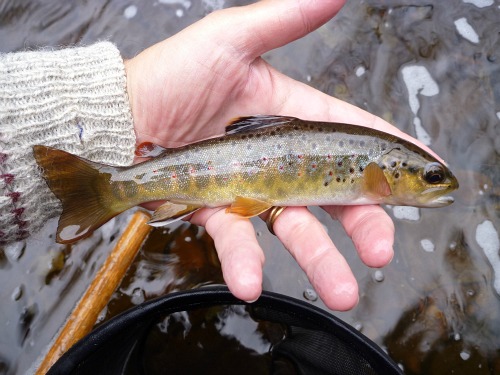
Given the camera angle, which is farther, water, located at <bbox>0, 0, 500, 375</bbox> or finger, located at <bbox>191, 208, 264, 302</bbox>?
water, located at <bbox>0, 0, 500, 375</bbox>

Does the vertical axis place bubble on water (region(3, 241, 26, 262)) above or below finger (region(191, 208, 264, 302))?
below

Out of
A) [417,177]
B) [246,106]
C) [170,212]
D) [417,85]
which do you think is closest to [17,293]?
[170,212]

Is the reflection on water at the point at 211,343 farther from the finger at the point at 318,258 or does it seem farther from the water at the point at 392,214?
the finger at the point at 318,258

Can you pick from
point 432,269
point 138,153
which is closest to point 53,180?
point 138,153

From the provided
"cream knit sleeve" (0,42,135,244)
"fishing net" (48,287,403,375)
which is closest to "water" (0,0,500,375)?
"fishing net" (48,287,403,375)

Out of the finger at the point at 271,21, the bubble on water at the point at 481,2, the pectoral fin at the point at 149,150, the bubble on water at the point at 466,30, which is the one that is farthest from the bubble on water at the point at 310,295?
the bubble on water at the point at 481,2

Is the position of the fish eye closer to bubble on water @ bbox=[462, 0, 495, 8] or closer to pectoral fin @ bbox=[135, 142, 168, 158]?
pectoral fin @ bbox=[135, 142, 168, 158]
